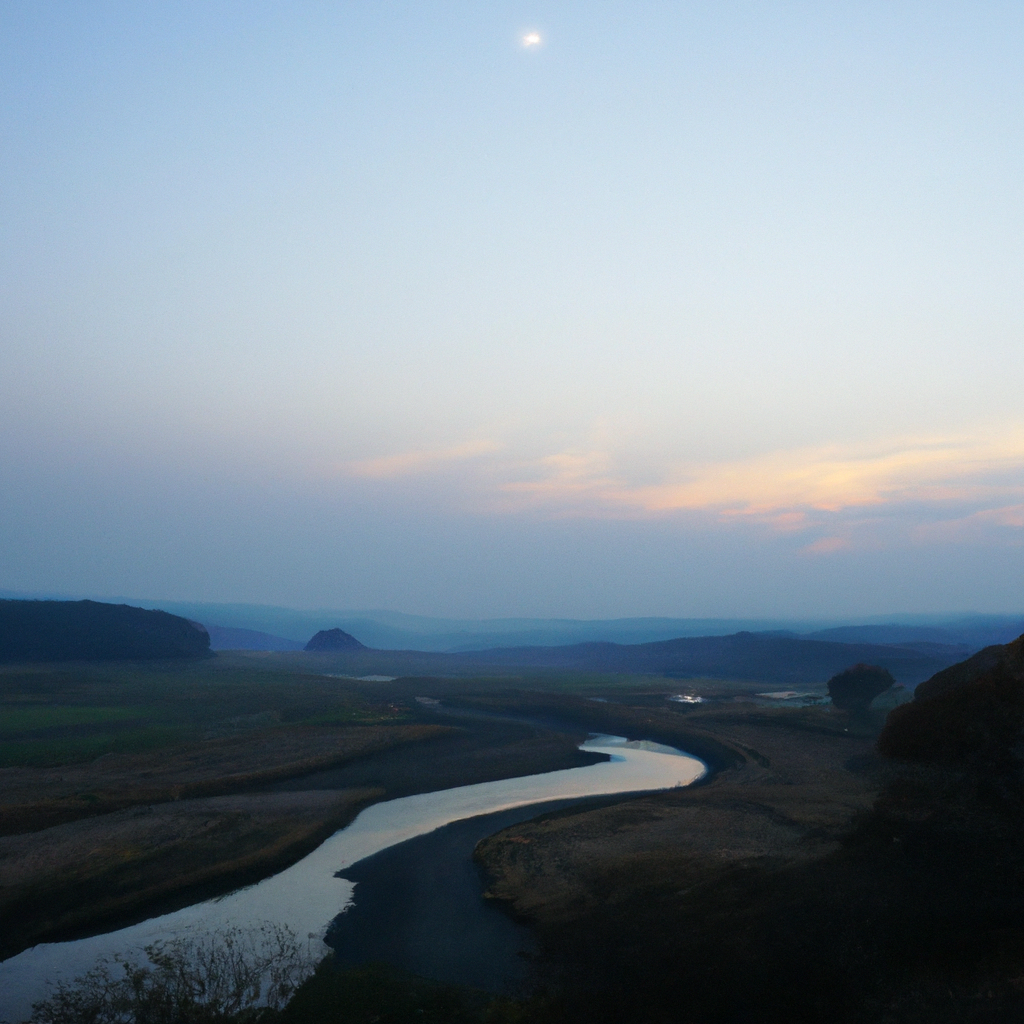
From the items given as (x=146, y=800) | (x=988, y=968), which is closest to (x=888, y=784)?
(x=988, y=968)

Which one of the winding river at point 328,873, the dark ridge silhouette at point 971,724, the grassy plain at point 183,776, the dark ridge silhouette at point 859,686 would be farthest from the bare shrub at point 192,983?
the dark ridge silhouette at point 859,686

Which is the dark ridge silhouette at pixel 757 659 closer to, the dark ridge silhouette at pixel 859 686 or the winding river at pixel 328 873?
the dark ridge silhouette at pixel 859 686

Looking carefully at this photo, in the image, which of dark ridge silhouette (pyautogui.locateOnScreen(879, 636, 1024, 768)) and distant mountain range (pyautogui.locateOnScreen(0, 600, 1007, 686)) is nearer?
dark ridge silhouette (pyautogui.locateOnScreen(879, 636, 1024, 768))

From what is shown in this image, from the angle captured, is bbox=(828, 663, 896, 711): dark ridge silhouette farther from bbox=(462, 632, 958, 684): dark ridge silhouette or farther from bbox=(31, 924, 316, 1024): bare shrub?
bbox=(31, 924, 316, 1024): bare shrub

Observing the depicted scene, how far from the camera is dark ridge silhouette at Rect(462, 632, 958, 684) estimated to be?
433 feet

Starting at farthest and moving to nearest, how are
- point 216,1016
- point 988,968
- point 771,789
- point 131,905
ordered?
point 771,789 < point 131,905 < point 216,1016 < point 988,968

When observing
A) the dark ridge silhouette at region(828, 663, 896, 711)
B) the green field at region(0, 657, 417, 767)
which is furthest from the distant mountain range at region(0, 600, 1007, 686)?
the dark ridge silhouette at region(828, 663, 896, 711)

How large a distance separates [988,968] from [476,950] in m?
13.8

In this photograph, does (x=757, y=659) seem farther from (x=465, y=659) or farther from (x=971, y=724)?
(x=971, y=724)

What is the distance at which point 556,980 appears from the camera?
19391 mm

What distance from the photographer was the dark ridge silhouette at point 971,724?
24.3m

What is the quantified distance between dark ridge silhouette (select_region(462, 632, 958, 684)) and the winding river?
88325 mm

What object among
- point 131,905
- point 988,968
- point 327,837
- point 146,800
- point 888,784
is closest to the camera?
point 988,968

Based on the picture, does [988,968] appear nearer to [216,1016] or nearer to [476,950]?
[476,950]
